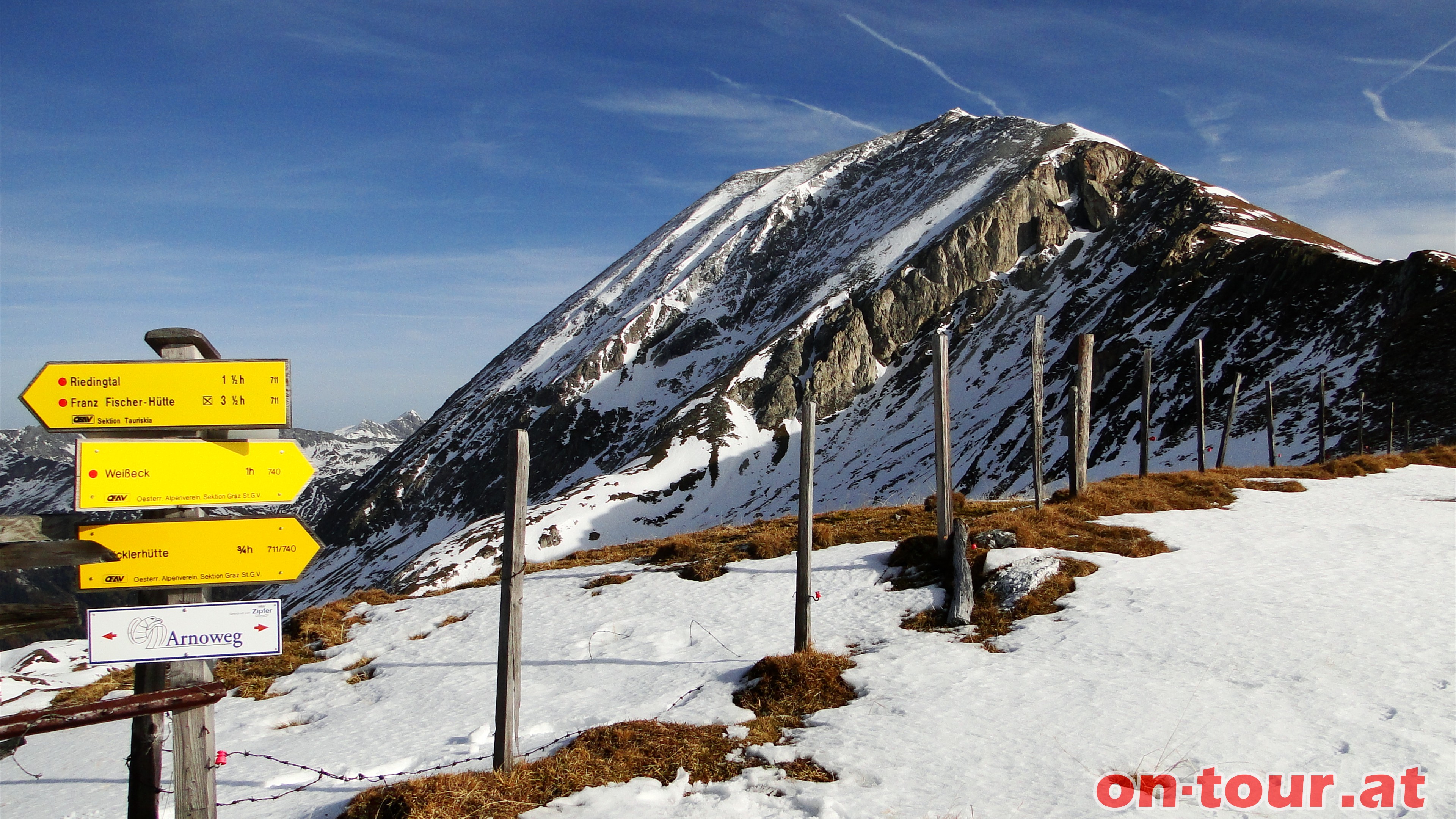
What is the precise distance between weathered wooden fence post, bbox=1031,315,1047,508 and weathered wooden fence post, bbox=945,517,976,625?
204 inches

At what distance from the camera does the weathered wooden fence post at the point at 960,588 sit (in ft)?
36.5

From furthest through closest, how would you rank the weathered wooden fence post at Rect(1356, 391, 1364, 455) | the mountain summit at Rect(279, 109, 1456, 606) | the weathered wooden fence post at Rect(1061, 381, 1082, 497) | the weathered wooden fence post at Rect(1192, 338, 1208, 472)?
the mountain summit at Rect(279, 109, 1456, 606), the weathered wooden fence post at Rect(1356, 391, 1364, 455), the weathered wooden fence post at Rect(1192, 338, 1208, 472), the weathered wooden fence post at Rect(1061, 381, 1082, 497)

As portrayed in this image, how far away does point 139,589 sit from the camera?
5559 mm

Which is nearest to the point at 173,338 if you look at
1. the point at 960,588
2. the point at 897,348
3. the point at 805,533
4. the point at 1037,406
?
the point at 805,533

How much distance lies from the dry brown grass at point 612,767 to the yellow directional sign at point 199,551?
252 centimetres

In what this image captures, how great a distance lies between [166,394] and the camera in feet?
18.4

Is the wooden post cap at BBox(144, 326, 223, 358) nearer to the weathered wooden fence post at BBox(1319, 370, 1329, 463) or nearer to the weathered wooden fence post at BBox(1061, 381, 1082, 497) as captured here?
the weathered wooden fence post at BBox(1061, 381, 1082, 497)

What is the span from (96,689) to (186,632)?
1181cm

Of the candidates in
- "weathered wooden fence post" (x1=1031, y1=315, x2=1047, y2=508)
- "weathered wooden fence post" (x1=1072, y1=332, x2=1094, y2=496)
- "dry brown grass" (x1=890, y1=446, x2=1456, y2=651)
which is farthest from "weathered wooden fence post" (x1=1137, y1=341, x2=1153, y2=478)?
"weathered wooden fence post" (x1=1031, y1=315, x2=1047, y2=508)

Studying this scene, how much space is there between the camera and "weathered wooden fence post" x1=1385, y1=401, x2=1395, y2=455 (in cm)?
3125

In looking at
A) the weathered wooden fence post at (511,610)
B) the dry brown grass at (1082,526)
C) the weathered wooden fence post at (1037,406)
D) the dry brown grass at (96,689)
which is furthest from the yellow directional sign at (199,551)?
the weathered wooden fence post at (1037,406)

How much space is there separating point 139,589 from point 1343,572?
634 inches

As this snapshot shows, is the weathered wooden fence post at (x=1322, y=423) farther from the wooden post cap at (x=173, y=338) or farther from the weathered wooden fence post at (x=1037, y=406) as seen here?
the wooden post cap at (x=173, y=338)

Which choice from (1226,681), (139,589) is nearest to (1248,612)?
(1226,681)
